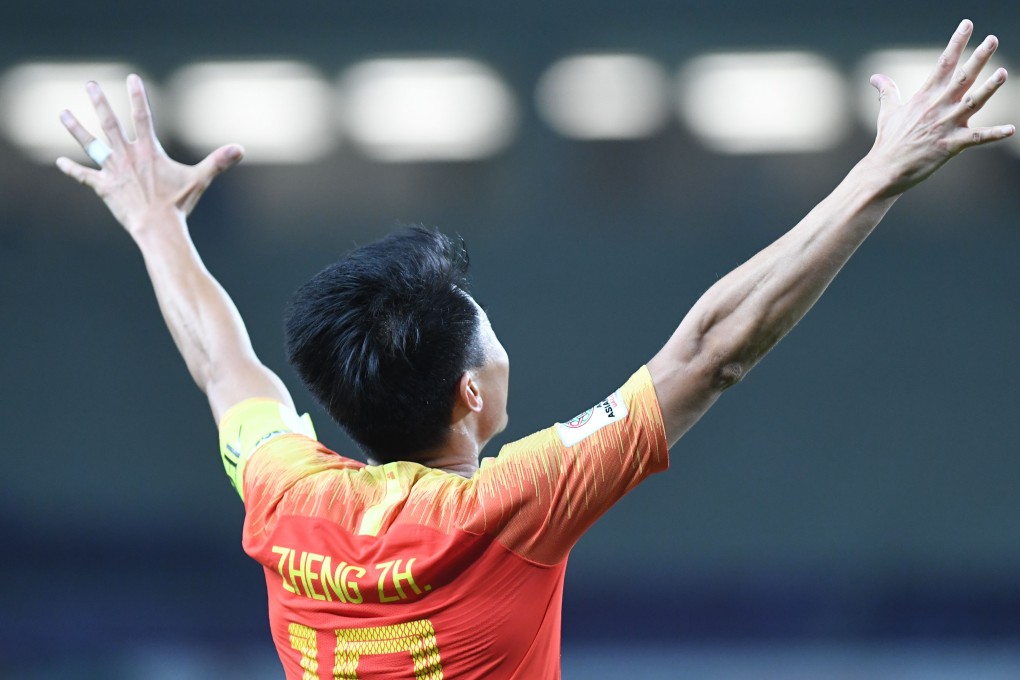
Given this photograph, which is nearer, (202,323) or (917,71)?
(202,323)

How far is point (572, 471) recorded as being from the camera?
128cm

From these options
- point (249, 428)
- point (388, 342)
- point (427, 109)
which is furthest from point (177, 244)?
point (427, 109)

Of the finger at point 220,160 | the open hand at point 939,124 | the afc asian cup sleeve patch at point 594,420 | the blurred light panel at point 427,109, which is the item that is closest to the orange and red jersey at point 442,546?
the afc asian cup sleeve patch at point 594,420

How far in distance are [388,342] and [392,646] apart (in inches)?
15.2

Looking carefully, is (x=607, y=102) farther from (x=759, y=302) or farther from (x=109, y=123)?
(x=759, y=302)

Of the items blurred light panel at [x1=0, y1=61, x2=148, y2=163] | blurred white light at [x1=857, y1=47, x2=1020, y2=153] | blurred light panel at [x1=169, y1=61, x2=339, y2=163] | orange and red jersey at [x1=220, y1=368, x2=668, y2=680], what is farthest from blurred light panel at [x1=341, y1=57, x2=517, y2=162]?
orange and red jersey at [x1=220, y1=368, x2=668, y2=680]

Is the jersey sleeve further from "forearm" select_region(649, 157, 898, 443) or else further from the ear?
the ear

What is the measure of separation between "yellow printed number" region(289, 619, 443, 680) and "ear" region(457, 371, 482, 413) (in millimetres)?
300

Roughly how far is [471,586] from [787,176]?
486 cm

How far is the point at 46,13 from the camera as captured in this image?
5.82m

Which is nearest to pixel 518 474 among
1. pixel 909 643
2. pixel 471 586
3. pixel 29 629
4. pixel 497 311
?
pixel 471 586

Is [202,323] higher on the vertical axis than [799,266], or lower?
higher

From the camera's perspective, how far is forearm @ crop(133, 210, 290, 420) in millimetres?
1732

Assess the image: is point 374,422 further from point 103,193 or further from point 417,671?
point 103,193
